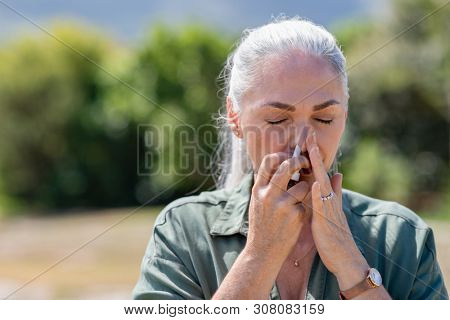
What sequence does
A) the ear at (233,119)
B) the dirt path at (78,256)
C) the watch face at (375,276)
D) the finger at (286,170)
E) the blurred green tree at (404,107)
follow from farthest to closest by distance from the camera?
the blurred green tree at (404,107)
the dirt path at (78,256)
the ear at (233,119)
the finger at (286,170)
the watch face at (375,276)

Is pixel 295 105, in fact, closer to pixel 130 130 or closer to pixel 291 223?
pixel 291 223

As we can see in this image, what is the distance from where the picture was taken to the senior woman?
175cm

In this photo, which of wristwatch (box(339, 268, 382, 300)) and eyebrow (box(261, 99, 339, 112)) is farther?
eyebrow (box(261, 99, 339, 112))

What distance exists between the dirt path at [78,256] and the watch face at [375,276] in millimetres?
5977

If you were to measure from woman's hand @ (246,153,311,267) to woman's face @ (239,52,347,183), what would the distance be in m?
0.07

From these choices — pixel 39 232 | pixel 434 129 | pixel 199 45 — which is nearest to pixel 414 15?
pixel 434 129

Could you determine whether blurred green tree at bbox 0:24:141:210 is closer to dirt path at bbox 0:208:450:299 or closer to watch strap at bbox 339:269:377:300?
dirt path at bbox 0:208:450:299

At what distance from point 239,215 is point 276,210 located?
252 mm

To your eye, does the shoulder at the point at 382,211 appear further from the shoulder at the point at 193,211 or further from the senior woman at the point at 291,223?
the shoulder at the point at 193,211

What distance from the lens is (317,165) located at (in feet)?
6.02

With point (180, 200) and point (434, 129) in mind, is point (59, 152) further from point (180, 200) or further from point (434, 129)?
point (180, 200)

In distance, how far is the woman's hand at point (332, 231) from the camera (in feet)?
5.65

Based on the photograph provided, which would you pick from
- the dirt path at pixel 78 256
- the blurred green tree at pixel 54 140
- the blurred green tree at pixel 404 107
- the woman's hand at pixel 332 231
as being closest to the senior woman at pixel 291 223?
the woman's hand at pixel 332 231

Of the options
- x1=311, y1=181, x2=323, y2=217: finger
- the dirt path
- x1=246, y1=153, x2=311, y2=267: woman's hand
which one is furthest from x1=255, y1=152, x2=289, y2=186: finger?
the dirt path
